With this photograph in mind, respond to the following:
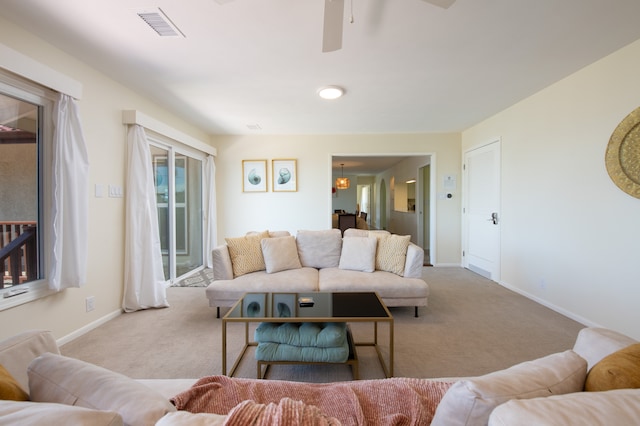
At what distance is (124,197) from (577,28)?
4.51 m

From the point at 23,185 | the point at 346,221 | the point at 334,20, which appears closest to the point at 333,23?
the point at 334,20

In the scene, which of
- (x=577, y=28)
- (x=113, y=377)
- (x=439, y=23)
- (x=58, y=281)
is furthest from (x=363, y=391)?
(x=577, y=28)

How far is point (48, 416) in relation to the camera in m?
0.52

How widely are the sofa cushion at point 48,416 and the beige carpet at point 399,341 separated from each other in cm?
154

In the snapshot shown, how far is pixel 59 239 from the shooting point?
227cm

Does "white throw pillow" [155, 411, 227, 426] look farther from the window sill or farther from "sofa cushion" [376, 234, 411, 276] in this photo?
"sofa cushion" [376, 234, 411, 276]

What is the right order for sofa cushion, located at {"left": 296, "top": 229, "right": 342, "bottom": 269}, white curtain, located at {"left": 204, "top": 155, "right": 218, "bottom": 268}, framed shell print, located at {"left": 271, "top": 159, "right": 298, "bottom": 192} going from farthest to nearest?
framed shell print, located at {"left": 271, "top": 159, "right": 298, "bottom": 192}, white curtain, located at {"left": 204, "top": 155, "right": 218, "bottom": 268}, sofa cushion, located at {"left": 296, "top": 229, "right": 342, "bottom": 269}

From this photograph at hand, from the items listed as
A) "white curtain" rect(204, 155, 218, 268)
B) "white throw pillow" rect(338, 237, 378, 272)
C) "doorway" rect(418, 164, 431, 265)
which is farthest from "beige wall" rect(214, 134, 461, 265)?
"white throw pillow" rect(338, 237, 378, 272)

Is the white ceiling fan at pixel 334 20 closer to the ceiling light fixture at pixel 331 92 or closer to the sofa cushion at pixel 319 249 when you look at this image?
the ceiling light fixture at pixel 331 92

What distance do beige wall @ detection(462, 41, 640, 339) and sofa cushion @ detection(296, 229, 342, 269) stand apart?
8.08 feet

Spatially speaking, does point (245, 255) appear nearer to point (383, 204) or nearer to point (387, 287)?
point (387, 287)

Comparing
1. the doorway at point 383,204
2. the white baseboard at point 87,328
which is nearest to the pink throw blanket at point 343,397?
the white baseboard at point 87,328

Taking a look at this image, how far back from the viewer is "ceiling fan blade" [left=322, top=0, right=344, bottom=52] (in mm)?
1617

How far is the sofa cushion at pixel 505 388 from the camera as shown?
25.1 inches
